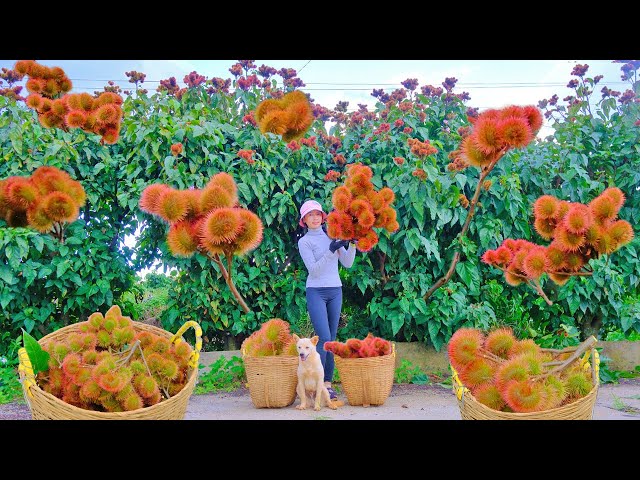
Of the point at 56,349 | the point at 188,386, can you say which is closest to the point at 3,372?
the point at 56,349

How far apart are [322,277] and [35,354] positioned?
6.08ft

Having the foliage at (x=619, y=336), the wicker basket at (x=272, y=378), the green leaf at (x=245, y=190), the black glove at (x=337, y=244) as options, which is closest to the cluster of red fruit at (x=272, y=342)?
the wicker basket at (x=272, y=378)

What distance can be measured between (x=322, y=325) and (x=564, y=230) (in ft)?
5.74

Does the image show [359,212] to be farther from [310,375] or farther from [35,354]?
[35,354]

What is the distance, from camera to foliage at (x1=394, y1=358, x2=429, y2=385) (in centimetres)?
435

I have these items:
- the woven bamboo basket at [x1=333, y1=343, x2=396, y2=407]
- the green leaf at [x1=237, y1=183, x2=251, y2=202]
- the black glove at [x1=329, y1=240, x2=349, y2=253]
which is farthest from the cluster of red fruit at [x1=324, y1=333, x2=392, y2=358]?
the green leaf at [x1=237, y1=183, x2=251, y2=202]

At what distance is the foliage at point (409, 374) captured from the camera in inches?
171

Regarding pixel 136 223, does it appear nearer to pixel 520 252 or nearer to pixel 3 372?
pixel 3 372

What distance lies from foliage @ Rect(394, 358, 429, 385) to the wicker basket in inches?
40.9

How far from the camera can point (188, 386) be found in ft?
7.62

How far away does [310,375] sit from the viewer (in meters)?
3.49

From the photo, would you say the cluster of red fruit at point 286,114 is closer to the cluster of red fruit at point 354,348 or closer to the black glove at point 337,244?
the black glove at point 337,244

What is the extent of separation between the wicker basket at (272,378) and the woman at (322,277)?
0.27 m
